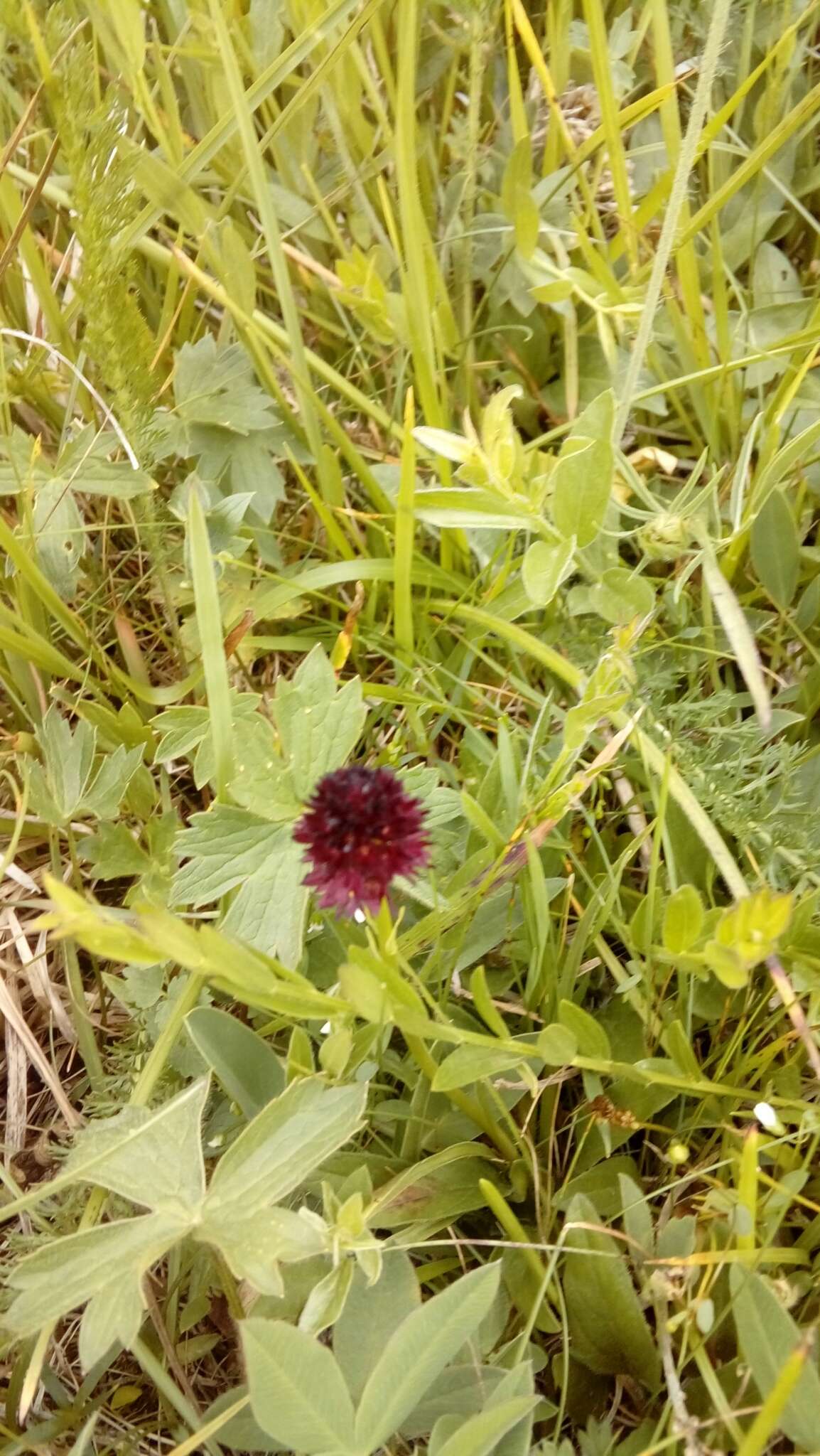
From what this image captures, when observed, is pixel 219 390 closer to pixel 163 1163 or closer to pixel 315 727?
pixel 315 727

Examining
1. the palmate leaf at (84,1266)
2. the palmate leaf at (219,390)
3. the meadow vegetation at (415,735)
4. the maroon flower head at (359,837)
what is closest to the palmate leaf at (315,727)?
the meadow vegetation at (415,735)

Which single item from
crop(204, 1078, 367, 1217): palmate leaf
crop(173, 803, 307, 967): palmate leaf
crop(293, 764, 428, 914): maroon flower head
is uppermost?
crop(293, 764, 428, 914): maroon flower head

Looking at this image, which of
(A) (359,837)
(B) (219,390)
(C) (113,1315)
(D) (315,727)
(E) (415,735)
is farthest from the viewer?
(B) (219,390)

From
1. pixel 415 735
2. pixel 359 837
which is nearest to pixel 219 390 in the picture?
pixel 415 735

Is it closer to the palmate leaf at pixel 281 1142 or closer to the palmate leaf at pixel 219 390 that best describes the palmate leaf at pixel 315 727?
the palmate leaf at pixel 281 1142

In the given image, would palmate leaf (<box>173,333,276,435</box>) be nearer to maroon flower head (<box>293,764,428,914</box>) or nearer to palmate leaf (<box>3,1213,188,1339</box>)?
maroon flower head (<box>293,764,428,914</box>)

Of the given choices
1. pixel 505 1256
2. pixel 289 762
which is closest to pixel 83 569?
pixel 289 762

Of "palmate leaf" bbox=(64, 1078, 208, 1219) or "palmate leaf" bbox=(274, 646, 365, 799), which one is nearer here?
"palmate leaf" bbox=(64, 1078, 208, 1219)

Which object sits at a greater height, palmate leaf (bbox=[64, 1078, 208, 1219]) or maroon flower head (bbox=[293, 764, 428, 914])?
maroon flower head (bbox=[293, 764, 428, 914])

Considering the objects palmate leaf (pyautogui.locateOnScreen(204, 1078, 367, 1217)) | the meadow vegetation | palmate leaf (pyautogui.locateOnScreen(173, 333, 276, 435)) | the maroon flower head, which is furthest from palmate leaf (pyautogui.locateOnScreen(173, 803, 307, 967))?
palmate leaf (pyautogui.locateOnScreen(173, 333, 276, 435))
